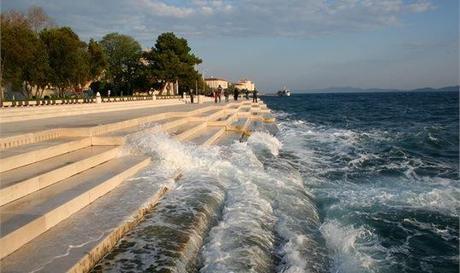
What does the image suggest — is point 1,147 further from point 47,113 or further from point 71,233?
point 47,113

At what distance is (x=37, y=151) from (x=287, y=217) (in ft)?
13.3


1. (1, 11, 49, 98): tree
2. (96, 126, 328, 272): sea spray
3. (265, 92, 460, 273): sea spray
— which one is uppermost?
(1, 11, 49, 98): tree

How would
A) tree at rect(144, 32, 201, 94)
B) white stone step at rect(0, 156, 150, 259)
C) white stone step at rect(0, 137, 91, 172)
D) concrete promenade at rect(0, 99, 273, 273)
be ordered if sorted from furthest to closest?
tree at rect(144, 32, 201, 94) < white stone step at rect(0, 137, 91, 172) < white stone step at rect(0, 156, 150, 259) < concrete promenade at rect(0, 99, 273, 273)

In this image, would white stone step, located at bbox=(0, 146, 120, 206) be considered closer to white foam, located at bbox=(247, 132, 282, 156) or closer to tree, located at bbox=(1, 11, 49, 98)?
white foam, located at bbox=(247, 132, 282, 156)

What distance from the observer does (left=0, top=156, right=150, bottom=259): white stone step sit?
4.29 metres

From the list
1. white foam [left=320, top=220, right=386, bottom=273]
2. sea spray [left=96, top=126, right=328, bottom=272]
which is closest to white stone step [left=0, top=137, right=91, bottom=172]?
sea spray [left=96, top=126, right=328, bottom=272]

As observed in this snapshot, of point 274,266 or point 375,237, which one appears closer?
point 274,266

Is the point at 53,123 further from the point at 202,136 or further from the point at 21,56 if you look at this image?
the point at 21,56

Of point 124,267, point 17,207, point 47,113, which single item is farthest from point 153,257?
point 47,113

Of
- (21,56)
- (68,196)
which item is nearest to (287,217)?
(68,196)

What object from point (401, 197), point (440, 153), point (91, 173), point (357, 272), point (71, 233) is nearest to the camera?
point (71, 233)

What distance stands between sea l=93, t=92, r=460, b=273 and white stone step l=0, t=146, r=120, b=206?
1.01 meters

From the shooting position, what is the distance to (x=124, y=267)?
426 centimetres

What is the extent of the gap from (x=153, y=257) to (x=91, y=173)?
114 inches
